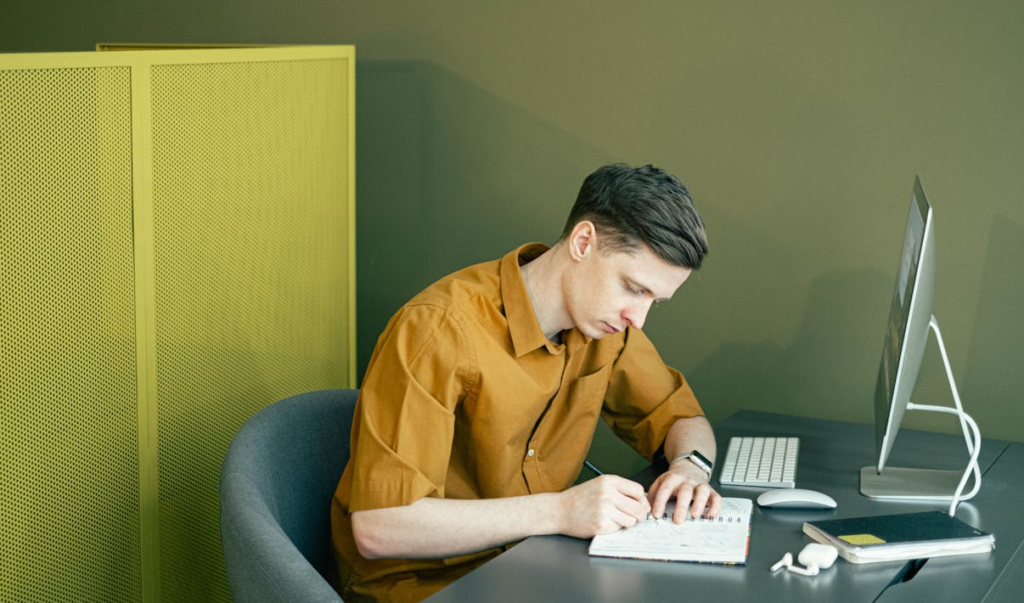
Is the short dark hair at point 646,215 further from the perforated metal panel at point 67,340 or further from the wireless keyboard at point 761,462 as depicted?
the perforated metal panel at point 67,340

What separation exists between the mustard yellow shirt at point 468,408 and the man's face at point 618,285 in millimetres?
88

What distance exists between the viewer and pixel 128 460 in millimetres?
1938

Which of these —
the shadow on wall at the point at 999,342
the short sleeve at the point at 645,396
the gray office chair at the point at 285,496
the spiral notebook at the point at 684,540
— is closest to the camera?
the gray office chair at the point at 285,496

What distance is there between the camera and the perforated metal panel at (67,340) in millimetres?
1667

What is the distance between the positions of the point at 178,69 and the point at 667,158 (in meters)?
1.12

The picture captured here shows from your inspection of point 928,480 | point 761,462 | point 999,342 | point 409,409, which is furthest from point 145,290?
point 999,342

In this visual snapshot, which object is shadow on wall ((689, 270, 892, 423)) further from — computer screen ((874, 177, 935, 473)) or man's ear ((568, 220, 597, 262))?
man's ear ((568, 220, 597, 262))

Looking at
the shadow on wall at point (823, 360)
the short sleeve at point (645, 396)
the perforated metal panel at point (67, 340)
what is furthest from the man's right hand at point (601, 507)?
the shadow on wall at point (823, 360)

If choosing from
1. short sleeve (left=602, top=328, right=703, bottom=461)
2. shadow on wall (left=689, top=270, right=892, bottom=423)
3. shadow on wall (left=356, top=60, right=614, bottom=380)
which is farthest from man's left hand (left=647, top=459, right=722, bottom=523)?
shadow on wall (left=356, top=60, right=614, bottom=380)

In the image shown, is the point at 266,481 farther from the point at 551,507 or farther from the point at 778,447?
the point at 778,447

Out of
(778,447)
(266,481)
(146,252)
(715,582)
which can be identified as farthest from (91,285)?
(778,447)

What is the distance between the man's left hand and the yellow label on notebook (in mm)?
196

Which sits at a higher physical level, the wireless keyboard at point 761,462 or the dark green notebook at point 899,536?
the dark green notebook at point 899,536

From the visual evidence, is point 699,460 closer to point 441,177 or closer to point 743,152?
point 743,152
